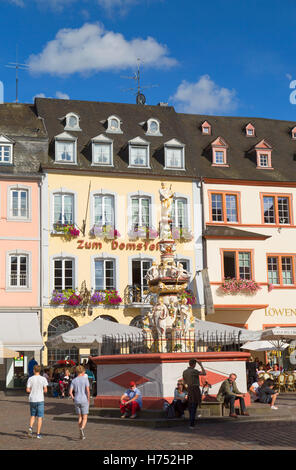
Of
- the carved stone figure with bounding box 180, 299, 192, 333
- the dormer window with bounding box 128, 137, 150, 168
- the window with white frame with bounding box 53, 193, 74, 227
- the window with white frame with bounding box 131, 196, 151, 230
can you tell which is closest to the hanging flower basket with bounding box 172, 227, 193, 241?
the window with white frame with bounding box 131, 196, 151, 230

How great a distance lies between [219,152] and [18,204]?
12126mm

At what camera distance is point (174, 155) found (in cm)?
3944

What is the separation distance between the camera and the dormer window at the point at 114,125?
3991 cm

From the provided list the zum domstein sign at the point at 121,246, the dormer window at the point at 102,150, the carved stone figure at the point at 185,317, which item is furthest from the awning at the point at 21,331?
the carved stone figure at the point at 185,317

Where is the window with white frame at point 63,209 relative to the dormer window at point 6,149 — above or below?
below

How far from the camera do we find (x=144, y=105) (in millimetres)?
43219

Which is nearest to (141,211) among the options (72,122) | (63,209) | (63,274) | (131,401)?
(63,209)

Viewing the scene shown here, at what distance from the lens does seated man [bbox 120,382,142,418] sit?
728 inches

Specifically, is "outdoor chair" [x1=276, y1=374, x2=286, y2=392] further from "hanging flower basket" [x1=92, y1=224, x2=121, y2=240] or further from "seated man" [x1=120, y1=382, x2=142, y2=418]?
"hanging flower basket" [x1=92, y1=224, x2=121, y2=240]

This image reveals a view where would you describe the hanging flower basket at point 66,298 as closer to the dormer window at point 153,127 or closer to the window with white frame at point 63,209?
the window with white frame at point 63,209

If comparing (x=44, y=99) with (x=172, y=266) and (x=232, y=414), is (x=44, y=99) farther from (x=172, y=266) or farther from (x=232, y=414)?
(x=232, y=414)

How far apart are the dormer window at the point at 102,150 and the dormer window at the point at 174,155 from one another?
3.10 metres
